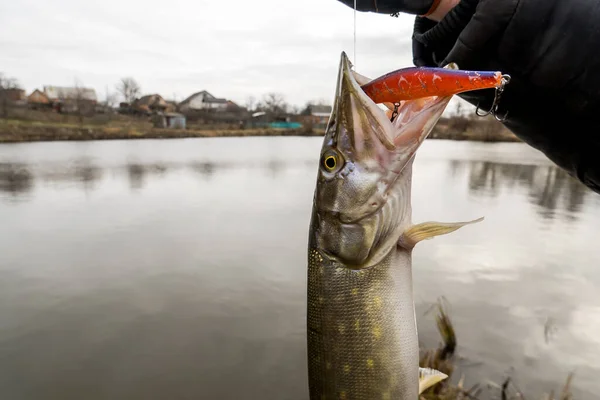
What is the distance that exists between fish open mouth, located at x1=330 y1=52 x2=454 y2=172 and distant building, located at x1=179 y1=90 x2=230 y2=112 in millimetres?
82382

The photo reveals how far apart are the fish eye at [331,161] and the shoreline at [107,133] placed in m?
42.2

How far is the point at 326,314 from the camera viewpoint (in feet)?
6.23

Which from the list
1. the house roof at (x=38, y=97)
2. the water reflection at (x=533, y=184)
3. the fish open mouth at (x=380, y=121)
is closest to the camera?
the fish open mouth at (x=380, y=121)

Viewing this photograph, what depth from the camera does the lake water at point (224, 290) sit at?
20.0 feet

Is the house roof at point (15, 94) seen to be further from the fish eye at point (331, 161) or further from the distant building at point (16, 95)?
the fish eye at point (331, 161)

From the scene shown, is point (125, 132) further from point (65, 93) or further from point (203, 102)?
point (203, 102)

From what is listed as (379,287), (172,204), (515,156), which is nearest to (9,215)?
(172,204)

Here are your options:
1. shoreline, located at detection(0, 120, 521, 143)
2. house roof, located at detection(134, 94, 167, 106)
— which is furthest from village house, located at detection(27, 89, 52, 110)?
shoreline, located at detection(0, 120, 521, 143)

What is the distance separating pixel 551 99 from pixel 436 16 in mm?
683

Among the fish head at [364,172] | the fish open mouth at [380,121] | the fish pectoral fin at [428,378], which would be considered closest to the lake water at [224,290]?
the fish pectoral fin at [428,378]

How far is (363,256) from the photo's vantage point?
1.82 metres

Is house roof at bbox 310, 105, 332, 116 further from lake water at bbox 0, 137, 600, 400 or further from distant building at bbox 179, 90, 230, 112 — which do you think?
lake water at bbox 0, 137, 600, 400

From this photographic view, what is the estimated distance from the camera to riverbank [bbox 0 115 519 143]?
38.9m

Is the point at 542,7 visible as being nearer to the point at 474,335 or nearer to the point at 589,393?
the point at 589,393
